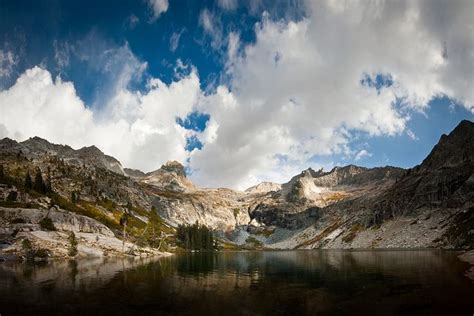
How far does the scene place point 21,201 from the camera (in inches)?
6880

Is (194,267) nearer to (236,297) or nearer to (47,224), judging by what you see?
(236,297)

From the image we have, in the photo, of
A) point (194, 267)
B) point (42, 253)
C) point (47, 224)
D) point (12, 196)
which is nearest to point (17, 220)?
point (47, 224)

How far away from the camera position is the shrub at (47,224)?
146m

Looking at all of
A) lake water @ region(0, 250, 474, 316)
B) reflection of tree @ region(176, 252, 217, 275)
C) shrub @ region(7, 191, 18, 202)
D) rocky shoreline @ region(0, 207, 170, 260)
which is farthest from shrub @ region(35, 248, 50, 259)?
shrub @ region(7, 191, 18, 202)

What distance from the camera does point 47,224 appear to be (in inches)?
5861

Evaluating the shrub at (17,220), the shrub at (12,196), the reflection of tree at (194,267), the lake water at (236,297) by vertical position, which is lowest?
the reflection of tree at (194,267)

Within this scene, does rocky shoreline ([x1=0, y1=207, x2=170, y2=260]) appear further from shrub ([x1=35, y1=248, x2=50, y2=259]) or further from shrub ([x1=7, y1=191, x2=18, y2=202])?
shrub ([x1=7, y1=191, x2=18, y2=202])

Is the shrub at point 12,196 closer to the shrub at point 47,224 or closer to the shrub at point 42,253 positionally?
the shrub at point 47,224

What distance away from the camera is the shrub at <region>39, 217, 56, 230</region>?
477 feet

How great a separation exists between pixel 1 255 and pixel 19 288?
237ft

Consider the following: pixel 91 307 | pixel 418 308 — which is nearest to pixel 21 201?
pixel 91 307

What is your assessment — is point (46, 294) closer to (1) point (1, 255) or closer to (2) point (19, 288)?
(2) point (19, 288)

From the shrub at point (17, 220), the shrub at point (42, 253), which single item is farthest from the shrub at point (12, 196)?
the shrub at point (42, 253)

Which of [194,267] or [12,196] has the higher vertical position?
[12,196]
